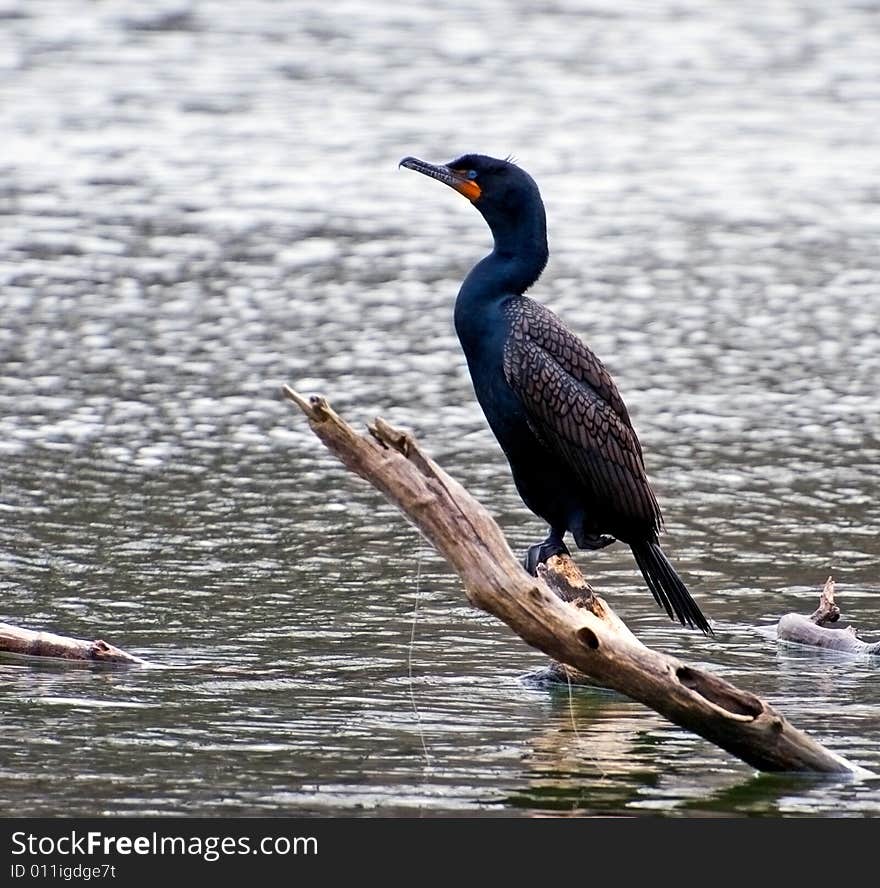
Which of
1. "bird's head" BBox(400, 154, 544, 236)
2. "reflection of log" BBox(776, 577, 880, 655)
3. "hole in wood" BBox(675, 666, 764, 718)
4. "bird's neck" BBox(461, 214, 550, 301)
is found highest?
"bird's head" BBox(400, 154, 544, 236)

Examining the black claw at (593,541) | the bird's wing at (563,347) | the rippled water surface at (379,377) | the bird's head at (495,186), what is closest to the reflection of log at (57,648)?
the rippled water surface at (379,377)

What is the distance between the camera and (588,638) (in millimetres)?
6426

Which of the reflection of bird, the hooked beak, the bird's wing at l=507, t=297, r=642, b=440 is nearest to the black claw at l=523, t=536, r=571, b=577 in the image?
the reflection of bird

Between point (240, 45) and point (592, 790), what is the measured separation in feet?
60.1

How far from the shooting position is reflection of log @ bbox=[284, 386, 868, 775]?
20.5 feet

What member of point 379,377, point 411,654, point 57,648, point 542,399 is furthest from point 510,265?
point 379,377

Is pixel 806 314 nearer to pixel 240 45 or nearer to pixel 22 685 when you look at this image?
pixel 22 685

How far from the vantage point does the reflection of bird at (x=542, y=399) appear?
7.72 metres

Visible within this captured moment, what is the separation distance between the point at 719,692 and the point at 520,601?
28.1 inches

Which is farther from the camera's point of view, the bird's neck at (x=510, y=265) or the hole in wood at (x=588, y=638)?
the bird's neck at (x=510, y=265)

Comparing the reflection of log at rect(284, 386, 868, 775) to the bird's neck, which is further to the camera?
the bird's neck

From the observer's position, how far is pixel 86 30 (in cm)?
2491

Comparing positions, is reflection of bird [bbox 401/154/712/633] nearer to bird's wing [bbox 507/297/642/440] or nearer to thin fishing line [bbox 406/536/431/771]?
bird's wing [bbox 507/297/642/440]

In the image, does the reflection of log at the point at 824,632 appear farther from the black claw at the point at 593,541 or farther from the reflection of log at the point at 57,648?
the reflection of log at the point at 57,648
